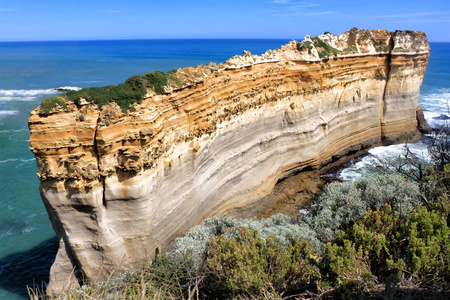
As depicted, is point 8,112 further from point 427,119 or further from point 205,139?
point 427,119

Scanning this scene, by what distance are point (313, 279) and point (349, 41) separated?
2054cm

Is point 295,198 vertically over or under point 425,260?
under

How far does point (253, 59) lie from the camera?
678 inches

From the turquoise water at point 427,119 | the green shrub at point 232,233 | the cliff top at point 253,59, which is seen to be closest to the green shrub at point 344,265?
the green shrub at point 232,233

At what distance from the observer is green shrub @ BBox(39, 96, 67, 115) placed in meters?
9.69

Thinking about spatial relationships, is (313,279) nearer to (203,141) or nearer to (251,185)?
(203,141)

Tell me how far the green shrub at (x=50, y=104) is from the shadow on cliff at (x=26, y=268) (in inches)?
271

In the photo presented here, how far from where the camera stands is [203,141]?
47.6 ft

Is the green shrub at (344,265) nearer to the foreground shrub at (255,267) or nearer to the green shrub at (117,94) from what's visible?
the foreground shrub at (255,267)

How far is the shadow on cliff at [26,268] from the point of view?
13430mm

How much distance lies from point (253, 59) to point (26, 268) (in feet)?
46.1

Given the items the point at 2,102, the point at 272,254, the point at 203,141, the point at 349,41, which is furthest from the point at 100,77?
the point at 272,254

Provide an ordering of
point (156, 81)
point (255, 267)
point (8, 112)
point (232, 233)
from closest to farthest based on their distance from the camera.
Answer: point (255, 267) → point (156, 81) → point (232, 233) → point (8, 112)

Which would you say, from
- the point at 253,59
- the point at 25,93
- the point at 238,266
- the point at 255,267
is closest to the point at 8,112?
the point at 25,93
